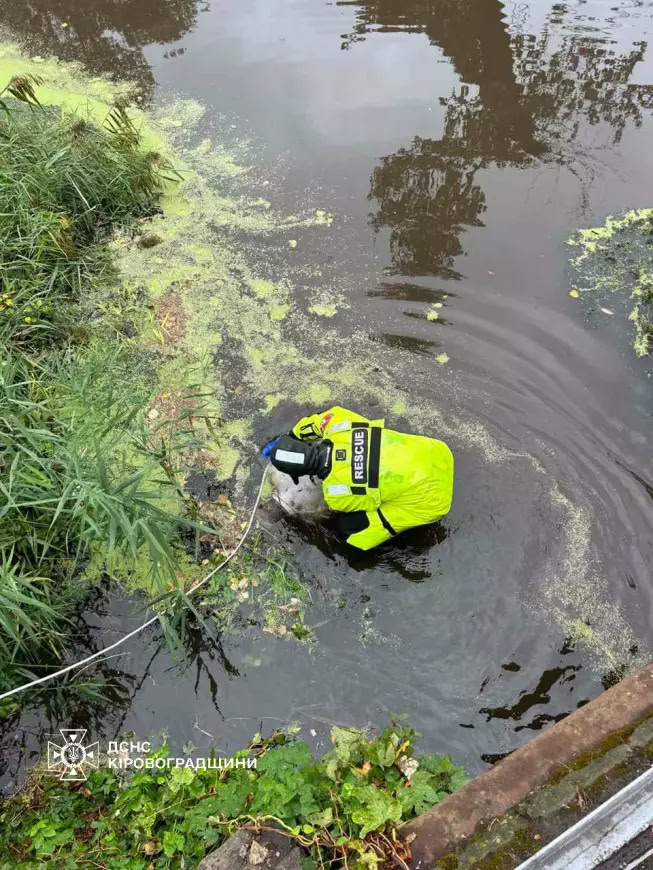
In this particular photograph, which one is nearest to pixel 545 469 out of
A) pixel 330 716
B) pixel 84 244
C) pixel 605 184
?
pixel 330 716

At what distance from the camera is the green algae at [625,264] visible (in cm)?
450

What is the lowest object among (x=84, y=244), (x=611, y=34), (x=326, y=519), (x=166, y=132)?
(x=326, y=519)

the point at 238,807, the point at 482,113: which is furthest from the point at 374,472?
the point at 482,113

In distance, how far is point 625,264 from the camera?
190 inches

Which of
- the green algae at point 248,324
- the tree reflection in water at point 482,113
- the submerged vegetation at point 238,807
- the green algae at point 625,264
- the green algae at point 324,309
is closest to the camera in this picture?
the submerged vegetation at point 238,807

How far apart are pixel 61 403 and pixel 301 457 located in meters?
1.75

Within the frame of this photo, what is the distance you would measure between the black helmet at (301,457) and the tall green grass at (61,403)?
0.62m

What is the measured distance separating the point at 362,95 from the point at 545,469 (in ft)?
16.7

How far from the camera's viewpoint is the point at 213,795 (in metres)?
2.47

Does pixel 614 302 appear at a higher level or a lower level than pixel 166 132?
lower

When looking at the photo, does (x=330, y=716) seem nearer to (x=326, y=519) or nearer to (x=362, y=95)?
(x=326, y=519)
